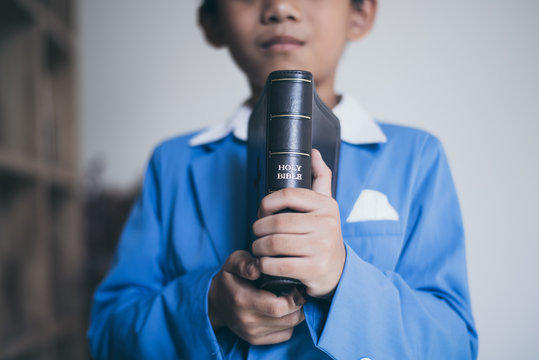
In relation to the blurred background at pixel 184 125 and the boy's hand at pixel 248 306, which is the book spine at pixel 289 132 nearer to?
the boy's hand at pixel 248 306

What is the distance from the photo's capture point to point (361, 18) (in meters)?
0.83

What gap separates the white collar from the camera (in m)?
0.75

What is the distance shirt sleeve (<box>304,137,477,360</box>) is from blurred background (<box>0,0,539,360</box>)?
0.64 m

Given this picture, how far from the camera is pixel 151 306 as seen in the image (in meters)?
0.66

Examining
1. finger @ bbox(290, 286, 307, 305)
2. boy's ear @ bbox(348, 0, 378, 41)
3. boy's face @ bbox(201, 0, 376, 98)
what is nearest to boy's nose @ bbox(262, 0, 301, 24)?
boy's face @ bbox(201, 0, 376, 98)

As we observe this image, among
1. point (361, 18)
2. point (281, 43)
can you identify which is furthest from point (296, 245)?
point (361, 18)

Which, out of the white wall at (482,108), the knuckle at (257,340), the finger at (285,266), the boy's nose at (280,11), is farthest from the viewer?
the white wall at (482,108)

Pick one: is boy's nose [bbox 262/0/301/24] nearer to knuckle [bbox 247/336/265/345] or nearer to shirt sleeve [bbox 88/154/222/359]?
shirt sleeve [bbox 88/154/222/359]

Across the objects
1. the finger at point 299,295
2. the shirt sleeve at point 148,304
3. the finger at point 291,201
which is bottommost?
the shirt sleeve at point 148,304

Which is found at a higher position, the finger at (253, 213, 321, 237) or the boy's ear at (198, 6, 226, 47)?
the boy's ear at (198, 6, 226, 47)

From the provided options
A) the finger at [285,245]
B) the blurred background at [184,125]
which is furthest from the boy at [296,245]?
the blurred background at [184,125]

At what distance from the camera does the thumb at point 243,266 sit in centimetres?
48

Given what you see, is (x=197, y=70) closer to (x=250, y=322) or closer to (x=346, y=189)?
(x=346, y=189)

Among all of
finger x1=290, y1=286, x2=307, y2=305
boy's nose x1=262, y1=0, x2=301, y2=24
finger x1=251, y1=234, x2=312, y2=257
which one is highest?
boy's nose x1=262, y1=0, x2=301, y2=24
